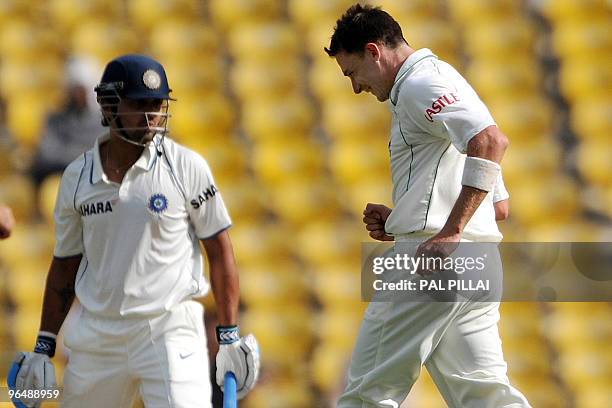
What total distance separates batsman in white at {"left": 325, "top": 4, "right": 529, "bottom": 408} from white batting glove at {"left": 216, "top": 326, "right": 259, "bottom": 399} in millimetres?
437

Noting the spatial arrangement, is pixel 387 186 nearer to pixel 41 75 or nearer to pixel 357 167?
pixel 357 167

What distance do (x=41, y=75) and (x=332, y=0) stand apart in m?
1.69

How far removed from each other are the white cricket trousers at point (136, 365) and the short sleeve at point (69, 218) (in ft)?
0.87

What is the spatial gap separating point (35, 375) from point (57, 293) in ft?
0.90

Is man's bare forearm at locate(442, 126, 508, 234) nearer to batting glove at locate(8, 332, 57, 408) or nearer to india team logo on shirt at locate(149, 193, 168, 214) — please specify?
india team logo on shirt at locate(149, 193, 168, 214)

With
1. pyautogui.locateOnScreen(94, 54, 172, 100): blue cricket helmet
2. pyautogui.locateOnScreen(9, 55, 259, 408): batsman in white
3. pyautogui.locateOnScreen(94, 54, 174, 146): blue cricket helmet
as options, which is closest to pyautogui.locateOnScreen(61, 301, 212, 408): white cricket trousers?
pyautogui.locateOnScreen(9, 55, 259, 408): batsman in white

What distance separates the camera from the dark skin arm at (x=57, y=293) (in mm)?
3887

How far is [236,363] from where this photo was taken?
3.81 meters

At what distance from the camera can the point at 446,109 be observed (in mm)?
3281

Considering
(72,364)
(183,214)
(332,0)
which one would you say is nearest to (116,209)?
(183,214)

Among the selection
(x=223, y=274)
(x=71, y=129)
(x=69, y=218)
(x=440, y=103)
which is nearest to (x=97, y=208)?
(x=69, y=218)

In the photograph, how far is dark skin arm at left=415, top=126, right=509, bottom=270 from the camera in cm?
318

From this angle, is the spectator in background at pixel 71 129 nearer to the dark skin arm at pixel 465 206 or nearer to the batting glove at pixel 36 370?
the batting glove at pixel 36 370

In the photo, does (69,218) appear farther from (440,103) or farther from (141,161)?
(440,103)
